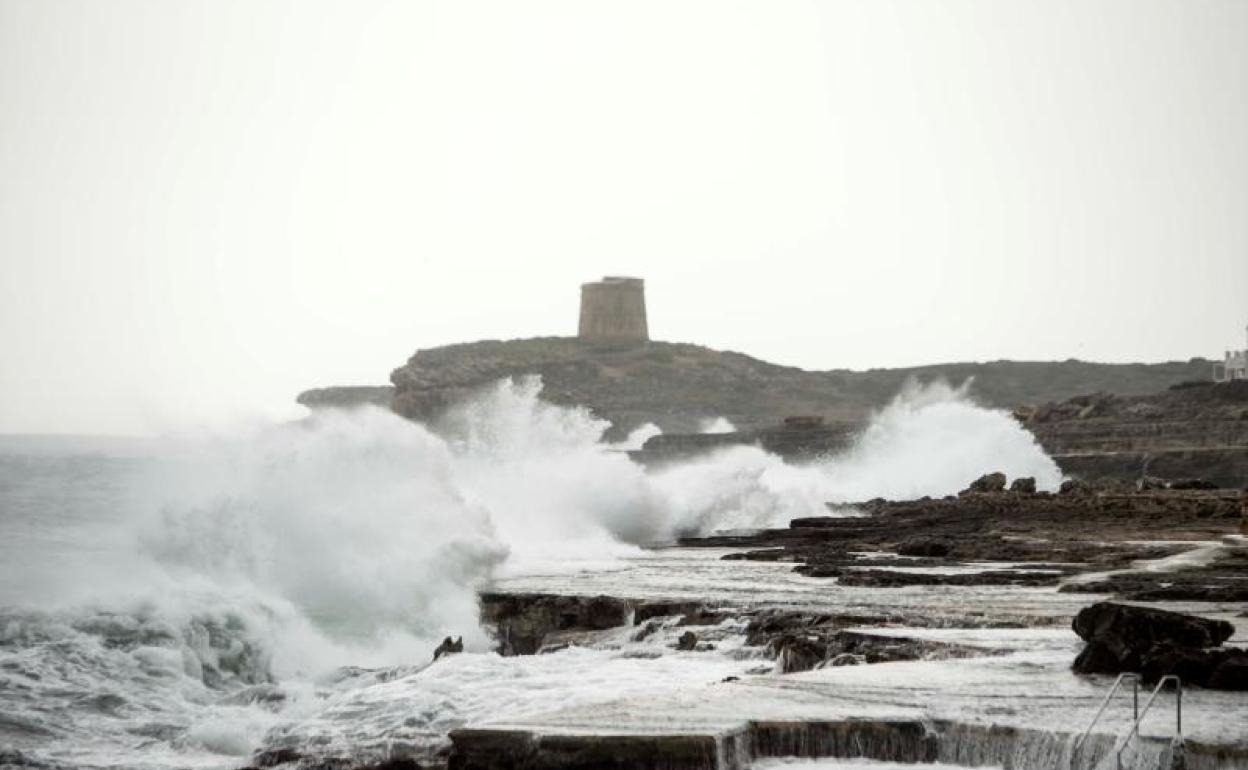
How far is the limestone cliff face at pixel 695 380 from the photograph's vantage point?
96.2 meters

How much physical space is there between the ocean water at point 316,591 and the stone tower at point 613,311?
225ft

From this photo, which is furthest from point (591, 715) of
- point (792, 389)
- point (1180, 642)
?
point (792, 389)

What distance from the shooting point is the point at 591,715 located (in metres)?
8.83

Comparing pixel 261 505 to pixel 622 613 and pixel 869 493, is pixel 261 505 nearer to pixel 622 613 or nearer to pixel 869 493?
pixel 622 613

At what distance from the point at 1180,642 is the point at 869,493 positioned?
4006cm

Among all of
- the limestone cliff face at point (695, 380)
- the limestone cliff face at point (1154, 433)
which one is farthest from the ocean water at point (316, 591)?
the limestone cliff face at point (695, 380)

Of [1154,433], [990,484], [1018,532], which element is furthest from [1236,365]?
[1018,532]

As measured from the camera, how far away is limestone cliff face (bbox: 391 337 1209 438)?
3787 inches

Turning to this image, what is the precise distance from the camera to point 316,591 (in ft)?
68.4

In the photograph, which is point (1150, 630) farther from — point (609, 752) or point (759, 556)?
point (759, 556)

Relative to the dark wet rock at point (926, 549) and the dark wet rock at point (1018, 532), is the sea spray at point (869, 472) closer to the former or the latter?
the dark wet rock at point (1018, 532)

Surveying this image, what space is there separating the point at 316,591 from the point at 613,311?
89367 mm

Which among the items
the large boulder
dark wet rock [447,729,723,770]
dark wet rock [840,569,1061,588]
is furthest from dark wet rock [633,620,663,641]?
dark wet rock [447,729,723,770]

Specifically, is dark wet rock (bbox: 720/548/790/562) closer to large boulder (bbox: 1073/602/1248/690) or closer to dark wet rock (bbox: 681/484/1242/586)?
dark wet rock (bbox: 681/484/1242/586)
